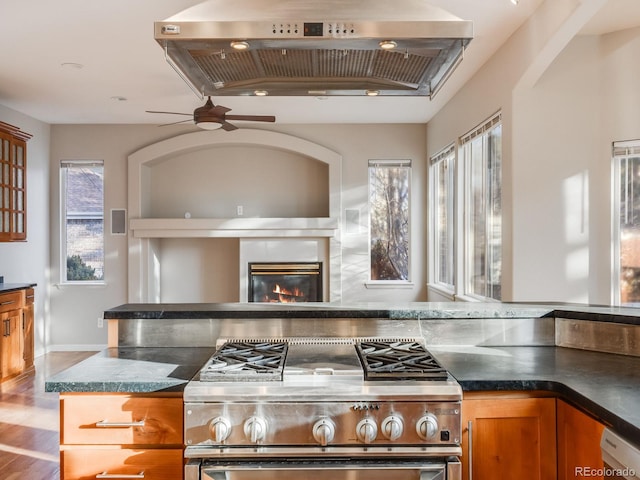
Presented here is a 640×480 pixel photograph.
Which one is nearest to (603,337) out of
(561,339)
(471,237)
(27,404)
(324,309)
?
(561,339)

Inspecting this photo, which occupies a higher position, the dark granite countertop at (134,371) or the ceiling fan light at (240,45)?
the ceiling fan light at (240,45)

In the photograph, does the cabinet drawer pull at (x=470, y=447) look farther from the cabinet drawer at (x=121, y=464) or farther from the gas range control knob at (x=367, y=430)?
the cabinet drawer at (x=121, y=464)

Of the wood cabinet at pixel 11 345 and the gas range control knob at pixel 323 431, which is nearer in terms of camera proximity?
the gas range control knob at pixel 323 431

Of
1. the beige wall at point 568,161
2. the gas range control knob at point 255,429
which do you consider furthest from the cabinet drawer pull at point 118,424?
the beige wall at point 568,161

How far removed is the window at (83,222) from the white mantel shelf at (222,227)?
662 millimetres

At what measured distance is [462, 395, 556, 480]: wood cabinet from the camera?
1707mm

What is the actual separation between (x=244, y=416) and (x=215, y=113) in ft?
9.74

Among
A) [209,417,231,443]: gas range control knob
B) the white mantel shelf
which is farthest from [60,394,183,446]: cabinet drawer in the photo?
the white mantel shelf

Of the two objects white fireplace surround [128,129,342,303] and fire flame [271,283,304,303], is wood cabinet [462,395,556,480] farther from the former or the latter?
fire flame [271,283,304,303]

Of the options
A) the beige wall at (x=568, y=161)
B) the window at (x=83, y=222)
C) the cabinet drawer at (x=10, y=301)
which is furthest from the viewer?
the window at (x=83, y=222)

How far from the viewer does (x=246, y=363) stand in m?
1.83

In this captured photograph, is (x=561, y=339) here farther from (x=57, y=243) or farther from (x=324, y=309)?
(x=57, y=243)

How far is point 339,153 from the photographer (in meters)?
6.27

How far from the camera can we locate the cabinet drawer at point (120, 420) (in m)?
1.68
